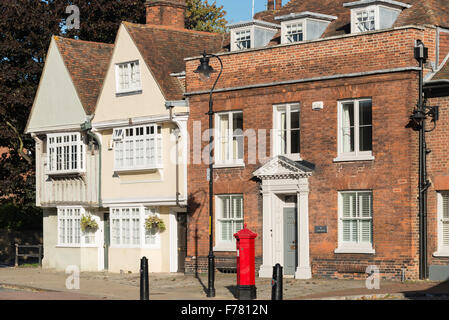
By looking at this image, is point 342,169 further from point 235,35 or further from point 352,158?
point 235,35

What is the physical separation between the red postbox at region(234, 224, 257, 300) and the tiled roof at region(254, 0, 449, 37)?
9.57 m

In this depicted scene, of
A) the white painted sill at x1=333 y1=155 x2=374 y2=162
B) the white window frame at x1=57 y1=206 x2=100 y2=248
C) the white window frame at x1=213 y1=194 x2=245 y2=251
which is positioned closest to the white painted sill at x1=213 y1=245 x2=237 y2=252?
the white window frame at x1=213 y1=194 x2=245 y2=251

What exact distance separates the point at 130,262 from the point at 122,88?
248 inches

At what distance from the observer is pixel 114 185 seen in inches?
1417

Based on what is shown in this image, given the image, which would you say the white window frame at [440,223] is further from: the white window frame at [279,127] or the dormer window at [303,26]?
the dormer window at [303,26]

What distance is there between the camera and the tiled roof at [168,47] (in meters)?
34.1

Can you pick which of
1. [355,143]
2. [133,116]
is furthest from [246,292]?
[133,116]

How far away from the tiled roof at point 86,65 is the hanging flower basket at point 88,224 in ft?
13.2

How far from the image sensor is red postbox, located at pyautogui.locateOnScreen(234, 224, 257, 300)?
2325 cm

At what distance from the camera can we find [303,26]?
31.3 m

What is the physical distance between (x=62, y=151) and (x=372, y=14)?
1419cm

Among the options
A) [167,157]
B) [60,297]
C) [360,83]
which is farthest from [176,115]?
[60,297]

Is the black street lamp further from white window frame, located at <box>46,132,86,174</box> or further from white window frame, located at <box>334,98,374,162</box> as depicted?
white window frame, located at <box>46,132,86,174</box>

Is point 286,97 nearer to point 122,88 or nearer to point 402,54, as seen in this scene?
point 402,54
